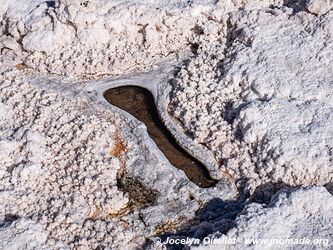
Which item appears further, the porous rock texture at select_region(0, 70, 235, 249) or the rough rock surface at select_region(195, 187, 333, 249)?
the porous rock texture at select_region(0, 70, 235, 249)

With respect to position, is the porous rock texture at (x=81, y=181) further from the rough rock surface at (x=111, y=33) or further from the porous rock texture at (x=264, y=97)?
the rough rock surface at (x=111, y=33)

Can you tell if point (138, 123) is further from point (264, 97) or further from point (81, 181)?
point (264, 97)

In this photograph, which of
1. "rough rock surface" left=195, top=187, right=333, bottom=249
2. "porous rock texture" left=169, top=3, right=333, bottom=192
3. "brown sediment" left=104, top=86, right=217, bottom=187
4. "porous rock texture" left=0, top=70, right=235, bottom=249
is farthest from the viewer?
"brown sediment" left=104, top=86, right=217, bottom=187

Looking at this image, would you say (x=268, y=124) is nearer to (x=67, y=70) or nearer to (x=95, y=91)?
(x=95, y=91)

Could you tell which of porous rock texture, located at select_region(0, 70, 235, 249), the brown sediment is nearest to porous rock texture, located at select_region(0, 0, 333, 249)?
porous rock texture, located at select_region(0, 70, 235, 249)

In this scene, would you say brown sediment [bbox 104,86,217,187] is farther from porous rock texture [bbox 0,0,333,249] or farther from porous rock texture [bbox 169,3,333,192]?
porous rock texture [bbox 169,3,333,192]

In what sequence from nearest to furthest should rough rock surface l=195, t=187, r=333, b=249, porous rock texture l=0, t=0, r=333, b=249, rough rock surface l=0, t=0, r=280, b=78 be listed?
rough rock surface l=195, t=187, r=333, b=249, porous rock texture l=0, t=0, r=333, b=249, rough rock surface l=0, t=0, r=280, b=78

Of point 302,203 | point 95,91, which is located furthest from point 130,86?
point 302,203
